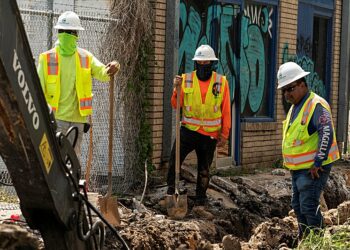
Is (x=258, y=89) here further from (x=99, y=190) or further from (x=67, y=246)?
(x=67, y=246)

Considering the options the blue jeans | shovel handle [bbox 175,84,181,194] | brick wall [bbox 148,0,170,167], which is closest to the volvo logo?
the blue jeans

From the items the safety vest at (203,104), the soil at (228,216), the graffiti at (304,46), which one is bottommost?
the soil at (228,216)

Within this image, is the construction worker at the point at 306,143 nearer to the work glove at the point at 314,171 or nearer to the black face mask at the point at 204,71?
the work glove at the point at 314,171

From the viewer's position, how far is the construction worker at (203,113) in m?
11.0

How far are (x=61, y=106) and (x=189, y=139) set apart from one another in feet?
8.00

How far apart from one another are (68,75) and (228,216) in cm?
293

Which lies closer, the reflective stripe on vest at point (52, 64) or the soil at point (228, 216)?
the soil at point (228, 216)

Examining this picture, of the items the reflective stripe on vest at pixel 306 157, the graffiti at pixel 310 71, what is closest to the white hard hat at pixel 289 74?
the reflective stripe on vest at pixel 306 157

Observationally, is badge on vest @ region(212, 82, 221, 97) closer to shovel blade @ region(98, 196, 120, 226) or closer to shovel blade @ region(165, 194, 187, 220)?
shovel blade @ region(165, 194, 187, 220)

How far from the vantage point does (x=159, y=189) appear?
1140 cm

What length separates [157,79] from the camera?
1193cm

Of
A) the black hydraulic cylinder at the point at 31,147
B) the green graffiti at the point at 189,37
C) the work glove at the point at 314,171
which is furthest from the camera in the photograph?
the green graffiti at the point at 189,37

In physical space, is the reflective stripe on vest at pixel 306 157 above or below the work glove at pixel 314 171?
above

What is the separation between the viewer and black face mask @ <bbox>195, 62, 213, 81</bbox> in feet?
36.0
